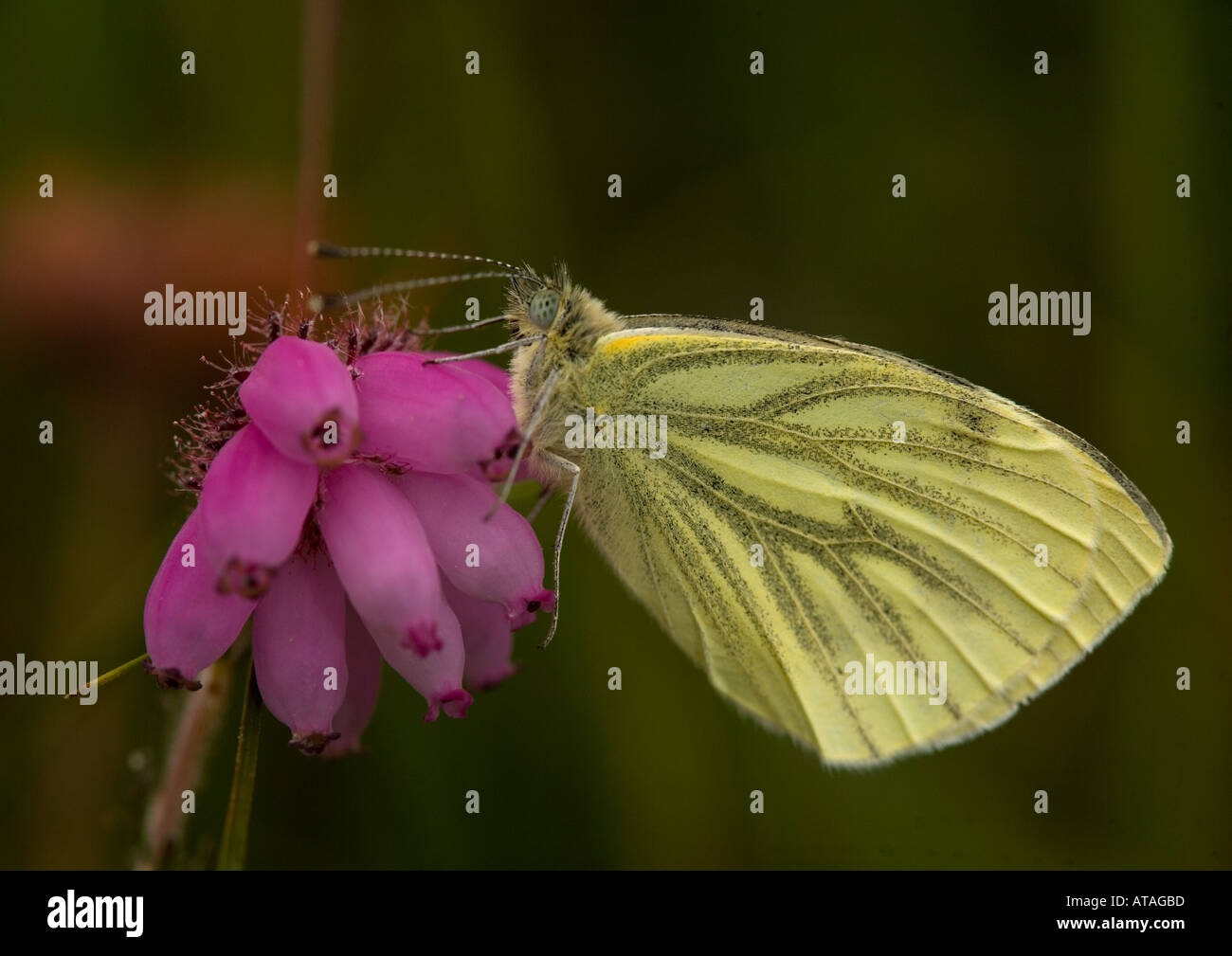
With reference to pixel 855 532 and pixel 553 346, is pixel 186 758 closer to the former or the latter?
pixel 553 346

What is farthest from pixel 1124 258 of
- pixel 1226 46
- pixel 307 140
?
pixel 307 140

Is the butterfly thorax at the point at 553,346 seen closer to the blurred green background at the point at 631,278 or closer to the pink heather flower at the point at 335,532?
the pink heather flower at the point at 335,532

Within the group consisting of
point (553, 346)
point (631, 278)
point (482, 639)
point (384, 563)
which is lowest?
point (482, 639)

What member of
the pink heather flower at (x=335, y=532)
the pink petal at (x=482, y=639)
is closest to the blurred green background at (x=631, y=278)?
the pink petal at (x=482, y=639)

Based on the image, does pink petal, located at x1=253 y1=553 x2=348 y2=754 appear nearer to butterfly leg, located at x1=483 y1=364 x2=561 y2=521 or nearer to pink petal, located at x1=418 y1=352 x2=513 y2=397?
butterfly leg, located at x1=483 y1=364 x2=561 y2=521

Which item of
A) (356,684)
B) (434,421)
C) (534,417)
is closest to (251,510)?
(434,421)

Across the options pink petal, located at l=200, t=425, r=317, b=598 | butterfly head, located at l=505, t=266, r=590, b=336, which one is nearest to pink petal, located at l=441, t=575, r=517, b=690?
pink petal, located at l=200, t=425, r=317, b=598

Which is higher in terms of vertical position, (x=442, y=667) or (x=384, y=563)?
(x=384, y=563)
